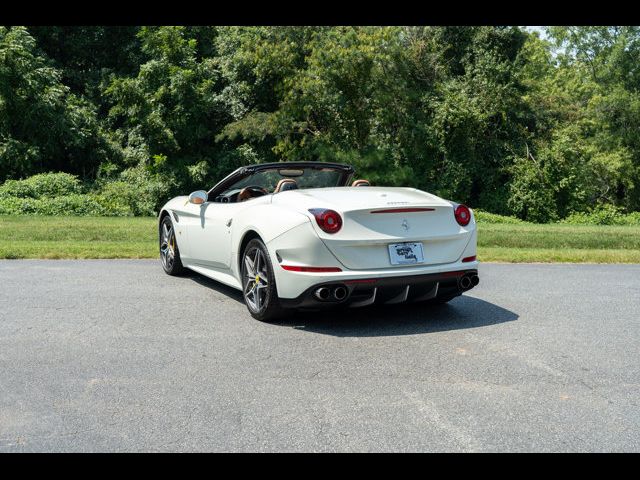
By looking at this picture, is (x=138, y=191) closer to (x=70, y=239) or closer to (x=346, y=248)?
(x=70, y=239)

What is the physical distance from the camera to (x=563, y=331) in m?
5.85

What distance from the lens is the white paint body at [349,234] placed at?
5.82 meters

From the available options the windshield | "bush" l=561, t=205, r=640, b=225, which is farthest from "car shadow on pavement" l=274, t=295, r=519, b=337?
"bush" l=561, t=205, r=640, b=225

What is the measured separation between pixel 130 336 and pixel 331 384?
6.46ft

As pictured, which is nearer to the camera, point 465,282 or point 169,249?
point 465,282

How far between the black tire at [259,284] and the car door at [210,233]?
0.46 meters

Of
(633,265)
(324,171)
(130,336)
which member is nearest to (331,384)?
(130,336)

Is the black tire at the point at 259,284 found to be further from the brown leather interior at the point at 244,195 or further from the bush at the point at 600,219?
the bush at the point at 600,219

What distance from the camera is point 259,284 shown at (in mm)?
6324

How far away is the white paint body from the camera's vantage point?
5820mm

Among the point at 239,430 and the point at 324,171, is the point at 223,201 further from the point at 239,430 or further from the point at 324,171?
the point at 239,430

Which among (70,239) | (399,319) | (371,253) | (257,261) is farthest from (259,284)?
(70,239)

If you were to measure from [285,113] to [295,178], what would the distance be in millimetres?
22033

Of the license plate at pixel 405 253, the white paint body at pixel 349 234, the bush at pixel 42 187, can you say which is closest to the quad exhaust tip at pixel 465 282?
the white paint body at pixel 349 234
